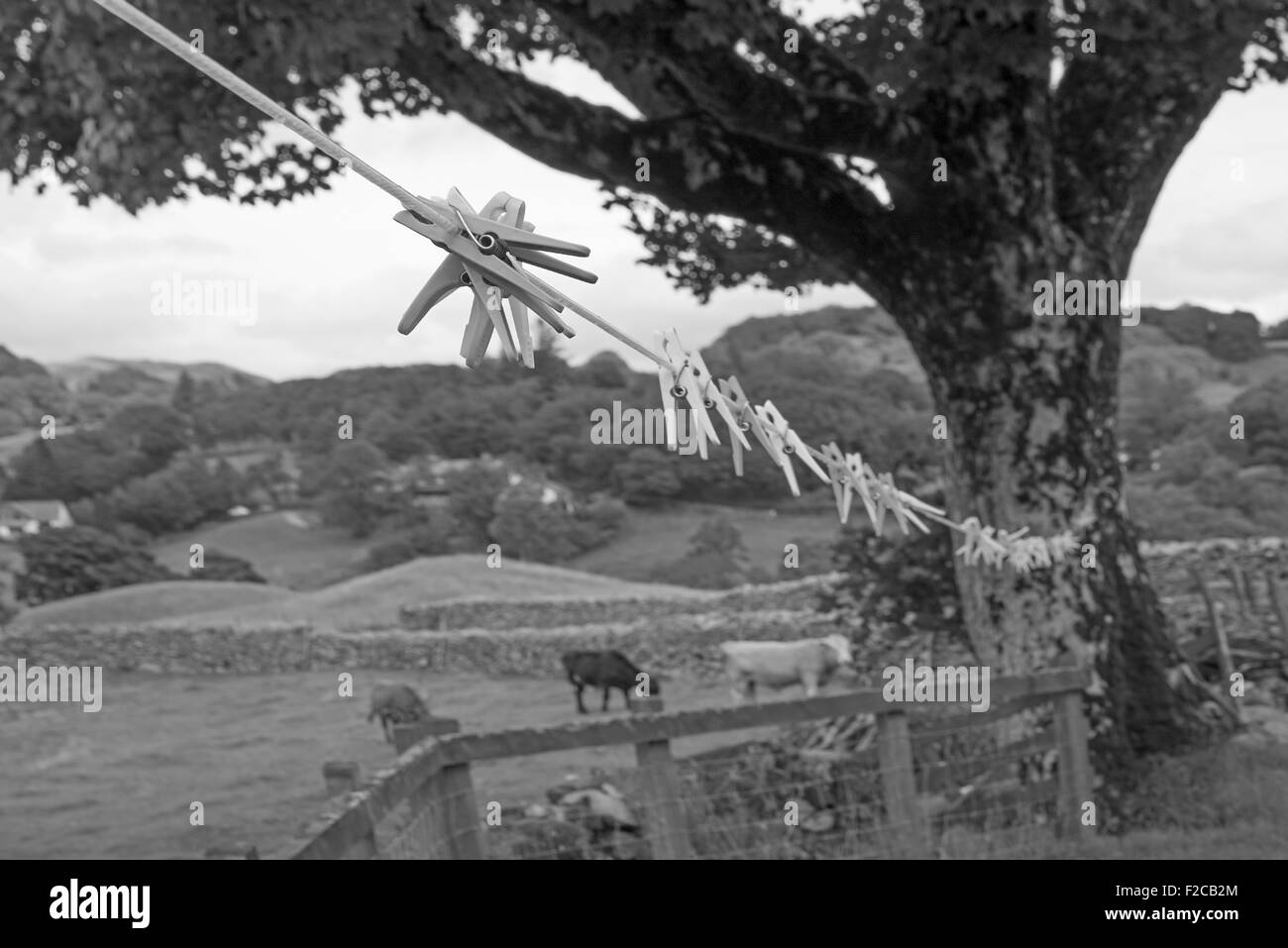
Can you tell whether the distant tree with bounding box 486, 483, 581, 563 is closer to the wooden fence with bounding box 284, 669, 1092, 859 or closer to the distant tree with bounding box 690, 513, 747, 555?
the distant tree with bounding box 690, 513, 747, 555

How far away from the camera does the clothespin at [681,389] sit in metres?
2.20

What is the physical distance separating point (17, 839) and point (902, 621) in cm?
796

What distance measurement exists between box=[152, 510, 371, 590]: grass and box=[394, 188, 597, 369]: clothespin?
37051mm

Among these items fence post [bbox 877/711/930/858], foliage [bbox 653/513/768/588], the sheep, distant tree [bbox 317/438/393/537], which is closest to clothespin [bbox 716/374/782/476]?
fence post [bbox 877/711/930/858]

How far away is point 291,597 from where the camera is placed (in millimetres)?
29469

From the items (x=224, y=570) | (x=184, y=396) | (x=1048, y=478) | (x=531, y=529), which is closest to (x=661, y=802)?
(x=1048, y=478)

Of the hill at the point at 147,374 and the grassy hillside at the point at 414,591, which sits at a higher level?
the hill at the point at 147,374

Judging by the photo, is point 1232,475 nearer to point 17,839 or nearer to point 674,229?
point 674,229

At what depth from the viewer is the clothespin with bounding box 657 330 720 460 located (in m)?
2.20

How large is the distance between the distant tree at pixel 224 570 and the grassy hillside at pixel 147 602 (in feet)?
17.0

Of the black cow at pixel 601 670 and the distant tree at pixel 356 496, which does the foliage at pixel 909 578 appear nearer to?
the black cow at pixel 601 670

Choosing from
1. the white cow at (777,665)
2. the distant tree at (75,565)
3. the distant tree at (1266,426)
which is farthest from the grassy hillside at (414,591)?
the distant tree at (1266,426)

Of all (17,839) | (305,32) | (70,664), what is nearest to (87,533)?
(70,664)

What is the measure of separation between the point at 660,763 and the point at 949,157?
4671 mm
